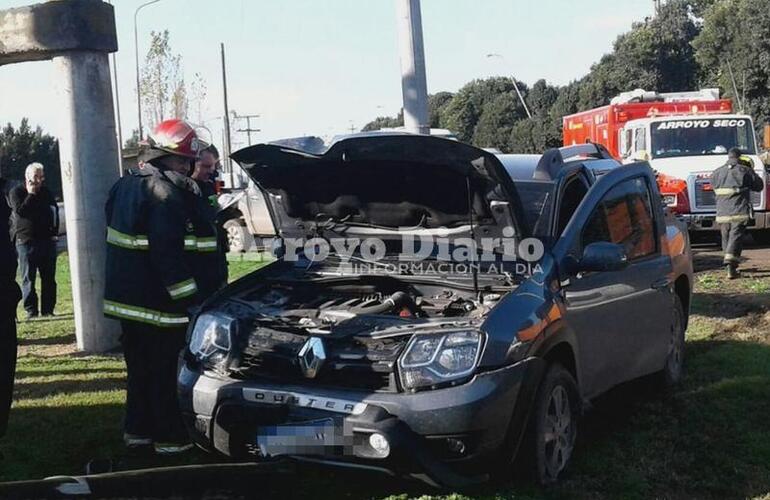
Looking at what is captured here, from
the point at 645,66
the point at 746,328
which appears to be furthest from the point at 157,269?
the point at 645,66

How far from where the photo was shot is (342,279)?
5234mm

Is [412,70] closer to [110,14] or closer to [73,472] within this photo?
[110,14]

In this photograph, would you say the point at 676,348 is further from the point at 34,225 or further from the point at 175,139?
the point at 34,225

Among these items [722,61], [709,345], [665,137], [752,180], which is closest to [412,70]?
[709,345]

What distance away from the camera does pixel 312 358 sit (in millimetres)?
4418

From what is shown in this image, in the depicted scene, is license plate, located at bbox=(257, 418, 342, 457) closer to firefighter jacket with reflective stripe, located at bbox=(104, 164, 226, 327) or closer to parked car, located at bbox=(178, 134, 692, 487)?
parked car, located at bbox=(178, 134, 692, 487)

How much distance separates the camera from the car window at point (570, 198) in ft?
17.5

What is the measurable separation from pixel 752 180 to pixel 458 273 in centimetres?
864

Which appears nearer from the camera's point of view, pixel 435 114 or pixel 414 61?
pixel 414 61

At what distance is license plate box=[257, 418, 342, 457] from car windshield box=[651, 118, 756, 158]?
14074mm

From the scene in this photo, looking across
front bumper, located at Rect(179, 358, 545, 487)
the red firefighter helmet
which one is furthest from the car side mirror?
the red firefighter helmet

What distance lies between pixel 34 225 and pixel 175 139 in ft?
20.2

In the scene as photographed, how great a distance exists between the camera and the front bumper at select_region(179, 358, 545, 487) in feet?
13.6

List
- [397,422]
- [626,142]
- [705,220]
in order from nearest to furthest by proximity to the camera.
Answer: [397,422] → [705,220] → [626,142]
